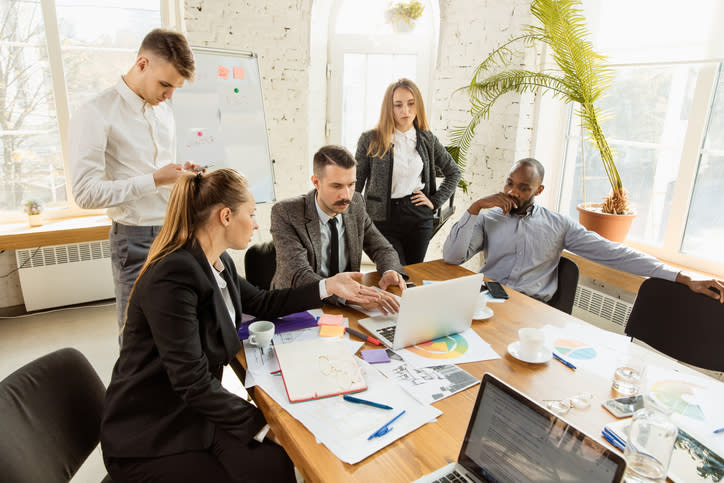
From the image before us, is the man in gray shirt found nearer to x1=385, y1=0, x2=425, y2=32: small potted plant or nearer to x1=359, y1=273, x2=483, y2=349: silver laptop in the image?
x1=359, y1=273, x2=483, y2=349: silver laptop

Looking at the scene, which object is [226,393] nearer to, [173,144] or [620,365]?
[620,365]

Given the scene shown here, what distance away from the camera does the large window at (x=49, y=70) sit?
310 cm

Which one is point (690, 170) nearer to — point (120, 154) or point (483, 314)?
point (483, 314)

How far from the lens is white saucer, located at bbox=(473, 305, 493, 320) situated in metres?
1.70

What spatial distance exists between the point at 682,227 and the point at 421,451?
2607 millimetres

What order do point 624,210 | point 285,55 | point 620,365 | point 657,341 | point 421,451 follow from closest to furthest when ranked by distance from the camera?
point 421,451 → point 620,365 → point 657,341 → point 624,210 → point 285,55

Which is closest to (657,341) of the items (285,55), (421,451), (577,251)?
(577,251)

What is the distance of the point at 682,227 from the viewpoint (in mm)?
2809

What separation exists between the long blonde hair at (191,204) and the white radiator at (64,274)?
2266mm

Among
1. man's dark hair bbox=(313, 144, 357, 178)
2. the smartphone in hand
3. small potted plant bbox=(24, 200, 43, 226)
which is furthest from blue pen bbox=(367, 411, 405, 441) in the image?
small potted plant bbox=(24, 200, 43, 226)

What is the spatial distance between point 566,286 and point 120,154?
2.16m

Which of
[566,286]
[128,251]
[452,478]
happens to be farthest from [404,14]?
[452,478]

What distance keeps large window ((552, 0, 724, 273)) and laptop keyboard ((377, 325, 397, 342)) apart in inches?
88.7

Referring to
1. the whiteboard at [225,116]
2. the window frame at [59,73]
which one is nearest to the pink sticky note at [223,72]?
the whiteboard at [225,116]
